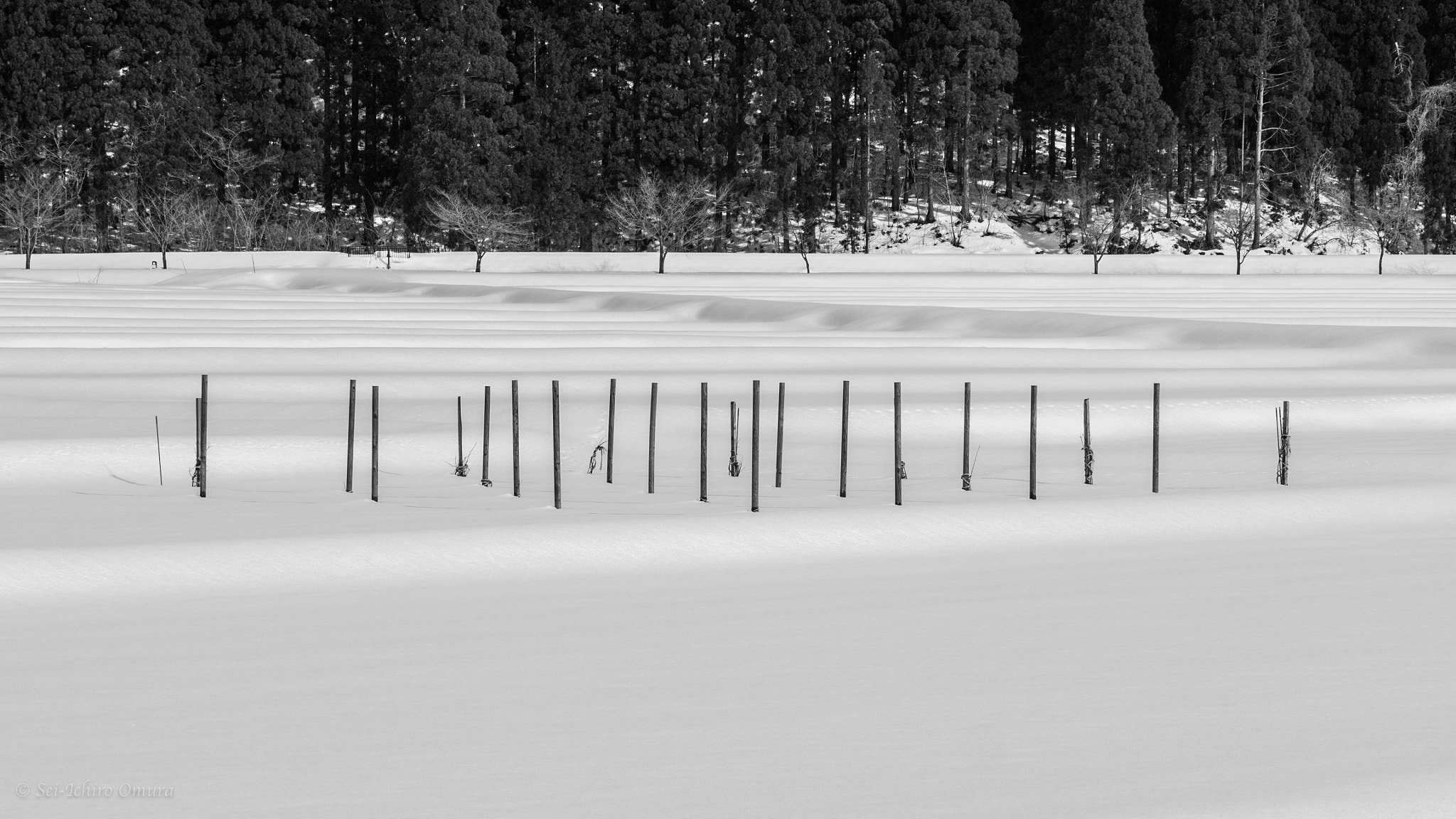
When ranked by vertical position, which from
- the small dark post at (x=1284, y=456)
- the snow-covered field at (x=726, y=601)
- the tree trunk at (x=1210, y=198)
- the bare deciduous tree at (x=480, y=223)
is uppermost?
the tree trunk at (x=1210, y=198)

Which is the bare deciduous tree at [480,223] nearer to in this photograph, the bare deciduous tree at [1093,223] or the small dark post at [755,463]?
the bare deciduous tree at [1093,223]

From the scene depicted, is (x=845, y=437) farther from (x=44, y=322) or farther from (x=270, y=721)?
(x=44, y=322)

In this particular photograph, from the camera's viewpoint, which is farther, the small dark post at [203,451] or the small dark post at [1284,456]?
the small dark post at [1284,456]

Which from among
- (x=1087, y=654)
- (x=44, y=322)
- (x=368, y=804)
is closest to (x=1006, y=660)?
(x=1087, y=654)

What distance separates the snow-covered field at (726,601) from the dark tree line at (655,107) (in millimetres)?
31560

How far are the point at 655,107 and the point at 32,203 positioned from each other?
17.8m

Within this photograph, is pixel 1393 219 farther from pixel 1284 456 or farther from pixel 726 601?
pixel 726 601

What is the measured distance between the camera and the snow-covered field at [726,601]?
4.37 m

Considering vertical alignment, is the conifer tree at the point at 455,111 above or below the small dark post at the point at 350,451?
above

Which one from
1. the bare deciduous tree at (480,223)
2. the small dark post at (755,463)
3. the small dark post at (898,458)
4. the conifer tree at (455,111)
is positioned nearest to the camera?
the small dark post at (755,463)

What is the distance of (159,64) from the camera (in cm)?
4769

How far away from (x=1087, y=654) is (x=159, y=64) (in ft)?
155

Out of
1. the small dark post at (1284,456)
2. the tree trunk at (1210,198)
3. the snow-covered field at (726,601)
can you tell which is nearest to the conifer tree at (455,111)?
the tree trunk at (1210,198)

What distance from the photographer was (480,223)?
1590 inches
